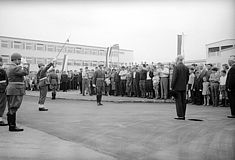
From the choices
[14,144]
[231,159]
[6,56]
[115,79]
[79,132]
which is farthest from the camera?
[115,79]

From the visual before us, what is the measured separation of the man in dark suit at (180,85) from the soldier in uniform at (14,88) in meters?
4.48

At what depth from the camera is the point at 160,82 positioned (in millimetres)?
15523

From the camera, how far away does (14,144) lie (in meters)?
5.41

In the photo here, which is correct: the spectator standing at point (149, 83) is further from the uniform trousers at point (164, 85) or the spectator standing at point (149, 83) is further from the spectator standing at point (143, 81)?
the uniform trousers at point (164, 85)

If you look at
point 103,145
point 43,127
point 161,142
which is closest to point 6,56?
point 43,127

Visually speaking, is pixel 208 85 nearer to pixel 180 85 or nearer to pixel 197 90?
pixel 197 90

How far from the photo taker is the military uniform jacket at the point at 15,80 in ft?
22.6

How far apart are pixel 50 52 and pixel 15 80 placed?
6684mm

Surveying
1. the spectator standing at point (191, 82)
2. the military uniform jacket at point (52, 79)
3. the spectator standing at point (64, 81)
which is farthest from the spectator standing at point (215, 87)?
the spectator standing at point (64, 81)

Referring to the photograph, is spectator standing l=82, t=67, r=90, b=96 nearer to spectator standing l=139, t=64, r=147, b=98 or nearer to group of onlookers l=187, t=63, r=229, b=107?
spectator standing l=139, t=64, r=147, b=98

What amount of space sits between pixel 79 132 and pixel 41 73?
5.23 m

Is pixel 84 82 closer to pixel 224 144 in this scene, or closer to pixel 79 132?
pixel 79 132

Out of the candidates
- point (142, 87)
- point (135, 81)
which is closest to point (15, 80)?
point (142, 87)

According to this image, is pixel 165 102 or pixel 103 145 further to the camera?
pixel 165 102
